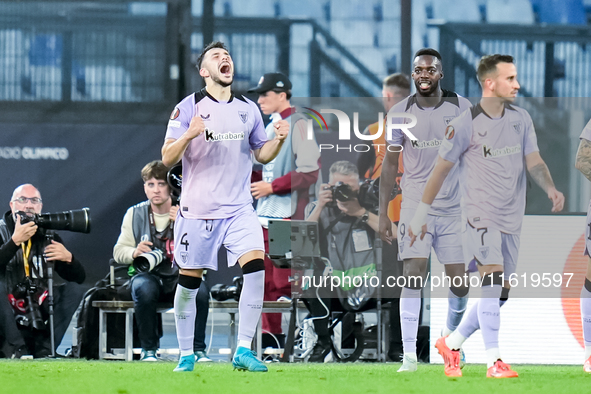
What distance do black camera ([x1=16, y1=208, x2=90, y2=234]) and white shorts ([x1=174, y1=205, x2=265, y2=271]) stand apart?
6.39ft

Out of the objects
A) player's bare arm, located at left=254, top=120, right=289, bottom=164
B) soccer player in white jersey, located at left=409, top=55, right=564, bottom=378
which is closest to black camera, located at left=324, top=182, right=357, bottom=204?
soccer player in white jersey, located at left=409, top=55, right=564, bottom=378

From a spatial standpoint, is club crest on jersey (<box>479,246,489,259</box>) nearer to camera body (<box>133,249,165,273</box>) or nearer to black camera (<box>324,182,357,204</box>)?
black camera (<box>324,182,357,204</box>)

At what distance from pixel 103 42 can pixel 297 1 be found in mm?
1713

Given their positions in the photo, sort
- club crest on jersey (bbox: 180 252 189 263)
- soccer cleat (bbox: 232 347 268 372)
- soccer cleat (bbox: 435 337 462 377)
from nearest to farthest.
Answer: soccer cleat (bbox: 232 347 268 372), soccer cleat (bbox: 435 337 462 377), club crest on jersey (bbox: 180 252 189 263)

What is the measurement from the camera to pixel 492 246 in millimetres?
6781

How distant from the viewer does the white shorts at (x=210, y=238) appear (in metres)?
6.64

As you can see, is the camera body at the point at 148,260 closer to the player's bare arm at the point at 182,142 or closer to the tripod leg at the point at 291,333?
the tripod leg at the point at 291,333

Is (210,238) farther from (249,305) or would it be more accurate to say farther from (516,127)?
(516,127)

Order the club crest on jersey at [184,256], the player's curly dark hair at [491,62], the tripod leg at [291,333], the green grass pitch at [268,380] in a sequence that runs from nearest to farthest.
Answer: the green grass pitch at [268,380]
the club crest on jersey at [184,256]
the player's curly dark hair at [491,62]
the tripod leg at [291,333]

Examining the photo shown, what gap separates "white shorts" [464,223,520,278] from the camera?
6.74 m

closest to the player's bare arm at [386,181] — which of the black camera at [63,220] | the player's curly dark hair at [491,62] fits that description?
the player's curly dark hair at [491,62]

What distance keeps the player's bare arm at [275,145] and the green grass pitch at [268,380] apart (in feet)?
4.74

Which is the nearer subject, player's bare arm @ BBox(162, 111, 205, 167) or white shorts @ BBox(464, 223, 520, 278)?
player's bare arm @ BBox(162, 111, 205, 167)

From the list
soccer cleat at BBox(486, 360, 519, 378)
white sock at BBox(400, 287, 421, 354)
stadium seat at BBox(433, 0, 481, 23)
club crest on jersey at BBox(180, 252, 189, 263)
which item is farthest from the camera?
stadium seat at BBox(433, 0, 481, 23)
